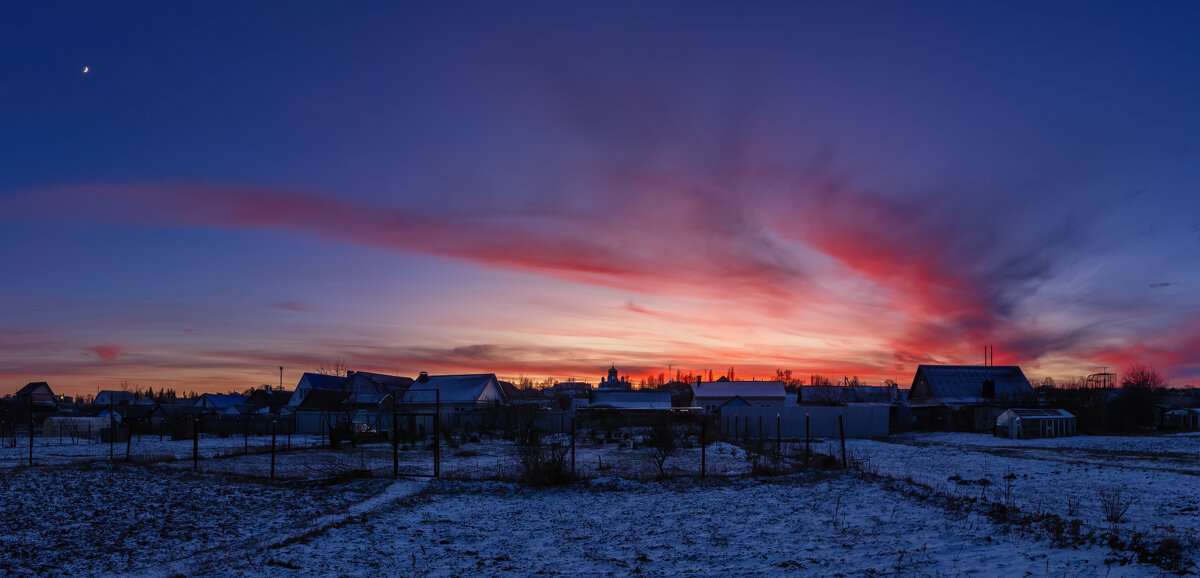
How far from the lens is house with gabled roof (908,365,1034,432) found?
56.0 meters

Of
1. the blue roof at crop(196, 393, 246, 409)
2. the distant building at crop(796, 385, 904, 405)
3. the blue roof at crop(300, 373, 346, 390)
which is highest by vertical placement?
the blue roof at crop(300, 373, 346, 390)

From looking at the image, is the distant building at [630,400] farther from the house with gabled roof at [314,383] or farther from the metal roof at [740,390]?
the house with gabled roof at [314,383]

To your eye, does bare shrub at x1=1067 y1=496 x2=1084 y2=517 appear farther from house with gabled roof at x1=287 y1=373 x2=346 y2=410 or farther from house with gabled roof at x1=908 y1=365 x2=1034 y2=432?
house with gabled roof at x1=287 y1=373 x2=346 y2=410

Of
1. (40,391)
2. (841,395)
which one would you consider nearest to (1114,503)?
(841,395)

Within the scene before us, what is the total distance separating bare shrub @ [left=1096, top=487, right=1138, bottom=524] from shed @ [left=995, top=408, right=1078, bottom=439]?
27.6 metres

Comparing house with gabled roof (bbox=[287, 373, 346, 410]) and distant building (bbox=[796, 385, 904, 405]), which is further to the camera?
distant building (bbox=[796, 385, 904, 405])

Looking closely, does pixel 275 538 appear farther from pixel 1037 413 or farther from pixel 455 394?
pixel 455 394

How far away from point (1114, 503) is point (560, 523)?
37.5 feet

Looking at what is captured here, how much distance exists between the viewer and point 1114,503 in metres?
15.0

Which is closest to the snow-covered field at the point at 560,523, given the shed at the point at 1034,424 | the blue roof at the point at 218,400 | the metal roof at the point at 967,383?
the shed at the point at 1034,424

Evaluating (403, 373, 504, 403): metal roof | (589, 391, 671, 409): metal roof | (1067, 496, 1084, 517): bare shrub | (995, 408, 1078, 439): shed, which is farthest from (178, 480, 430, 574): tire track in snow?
(589, 391, 671, 409): metal roof

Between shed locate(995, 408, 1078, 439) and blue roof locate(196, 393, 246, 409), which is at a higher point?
shed locate(995, 408, 1078, 439)

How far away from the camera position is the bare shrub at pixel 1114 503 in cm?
1258

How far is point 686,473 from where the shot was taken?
22281mm
